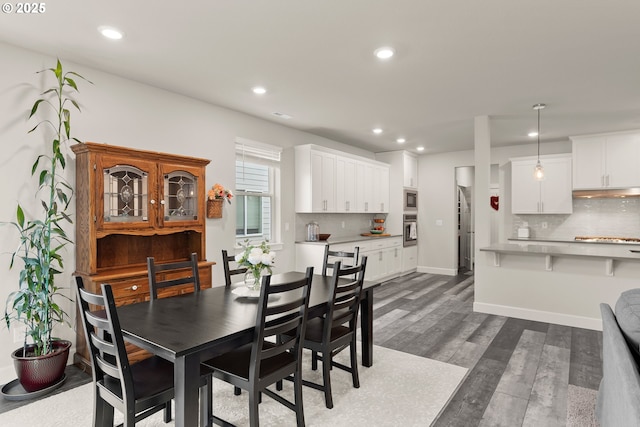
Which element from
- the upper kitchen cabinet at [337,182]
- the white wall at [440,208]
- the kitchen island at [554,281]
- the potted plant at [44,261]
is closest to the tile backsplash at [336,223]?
the upper kitchen cabinet at [337,182]

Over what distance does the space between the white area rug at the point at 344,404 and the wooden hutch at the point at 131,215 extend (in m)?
0.62

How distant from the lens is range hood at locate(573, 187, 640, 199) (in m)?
5.60

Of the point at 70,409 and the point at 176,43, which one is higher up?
the point at 176,43

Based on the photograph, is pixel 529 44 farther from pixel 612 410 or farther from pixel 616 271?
pixel 616 271

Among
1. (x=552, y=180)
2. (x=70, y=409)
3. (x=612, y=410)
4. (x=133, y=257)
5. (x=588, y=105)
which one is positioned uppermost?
(x=588, y=105)

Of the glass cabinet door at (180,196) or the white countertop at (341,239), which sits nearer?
the glass cabinet door at (180,196)

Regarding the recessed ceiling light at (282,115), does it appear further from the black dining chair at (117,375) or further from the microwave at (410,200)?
the microwave at (410,200)

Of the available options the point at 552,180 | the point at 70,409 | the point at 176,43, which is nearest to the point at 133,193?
the point at 176,43

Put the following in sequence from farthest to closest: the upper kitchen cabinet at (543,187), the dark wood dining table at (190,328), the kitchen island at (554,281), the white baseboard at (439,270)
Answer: the white baseboard at (439,270) → the upper kitchen cabinet at (543,187) → the kitchen island at (554,281) → the dark wood dining table at (190,328)

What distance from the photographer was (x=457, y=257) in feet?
25.4

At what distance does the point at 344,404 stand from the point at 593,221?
235 inches

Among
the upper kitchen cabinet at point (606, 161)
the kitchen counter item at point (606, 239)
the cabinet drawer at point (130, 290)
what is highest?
the upper kitchen cabinet at point (606, 161)

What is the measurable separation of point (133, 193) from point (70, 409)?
5.65ft

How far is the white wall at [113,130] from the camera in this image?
284 cm
